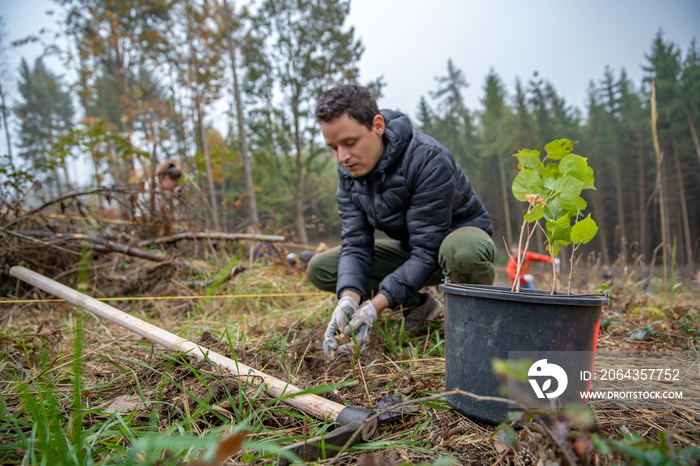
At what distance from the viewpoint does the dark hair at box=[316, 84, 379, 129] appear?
177 cm

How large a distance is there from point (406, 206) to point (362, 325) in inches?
28.7

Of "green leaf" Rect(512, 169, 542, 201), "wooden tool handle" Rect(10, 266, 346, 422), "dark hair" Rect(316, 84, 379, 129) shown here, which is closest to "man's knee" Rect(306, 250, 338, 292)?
"dark hair" Rect(316, 84, 379, 129)

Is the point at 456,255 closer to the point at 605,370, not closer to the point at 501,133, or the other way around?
the point at 605,370

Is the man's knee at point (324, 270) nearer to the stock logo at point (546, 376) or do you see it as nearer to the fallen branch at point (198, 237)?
the fallen branch at point (198, 237)

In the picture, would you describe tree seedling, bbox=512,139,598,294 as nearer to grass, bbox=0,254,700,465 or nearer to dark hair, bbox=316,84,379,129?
grass, bbox=0,254,700,465

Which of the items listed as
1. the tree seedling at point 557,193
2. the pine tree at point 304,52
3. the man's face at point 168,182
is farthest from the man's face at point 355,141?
the pine tree at point 304,52

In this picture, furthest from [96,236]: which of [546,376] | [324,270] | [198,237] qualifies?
[546,376]

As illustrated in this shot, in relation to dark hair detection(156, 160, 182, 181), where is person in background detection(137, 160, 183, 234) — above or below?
below

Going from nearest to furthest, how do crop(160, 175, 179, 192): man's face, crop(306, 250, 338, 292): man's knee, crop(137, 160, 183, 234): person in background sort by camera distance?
crop(306, 250, 338, 292): man's knee
crop(137, 160, 183, 234): person in background
crop(160, 175, 179, 192): man's face

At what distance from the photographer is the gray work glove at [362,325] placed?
157 centimetres

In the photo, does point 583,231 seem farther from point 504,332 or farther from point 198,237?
point 198,237

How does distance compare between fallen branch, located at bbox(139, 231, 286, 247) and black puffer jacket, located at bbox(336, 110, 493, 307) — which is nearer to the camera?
black puffer jacket, located at bbox(336, 110, 493, 307)

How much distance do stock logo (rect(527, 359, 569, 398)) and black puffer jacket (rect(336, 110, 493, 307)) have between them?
753 mm

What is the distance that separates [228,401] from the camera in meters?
1.08
